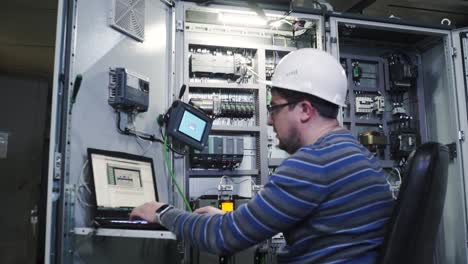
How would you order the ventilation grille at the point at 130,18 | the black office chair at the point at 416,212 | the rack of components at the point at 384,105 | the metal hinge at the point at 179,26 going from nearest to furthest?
the black office chair at the point at 416,212, the ventilation grille at the point at 130,18, the metal hinge at the point at 179,26, the rack of components at the point at 384,105

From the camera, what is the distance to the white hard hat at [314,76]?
1.50 metres

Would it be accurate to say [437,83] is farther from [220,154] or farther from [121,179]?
[121,179]

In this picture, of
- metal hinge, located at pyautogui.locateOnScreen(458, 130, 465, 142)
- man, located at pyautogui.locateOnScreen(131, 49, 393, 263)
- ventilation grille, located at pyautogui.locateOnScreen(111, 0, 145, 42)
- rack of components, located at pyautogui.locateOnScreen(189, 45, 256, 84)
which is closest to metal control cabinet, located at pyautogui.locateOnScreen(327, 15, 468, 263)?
metal hinge, located at pyautogui.locateOnScreen(458, 130, 465, 142)

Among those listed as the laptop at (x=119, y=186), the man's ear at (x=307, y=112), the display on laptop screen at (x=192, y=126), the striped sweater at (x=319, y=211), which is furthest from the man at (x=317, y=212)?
the display on laptop screen at (x=192, y=126)

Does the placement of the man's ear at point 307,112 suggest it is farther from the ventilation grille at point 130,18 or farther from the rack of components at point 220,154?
the rack of components at point 220,154

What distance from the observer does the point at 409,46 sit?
3783 mm

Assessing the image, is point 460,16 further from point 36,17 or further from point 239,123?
point 36,17

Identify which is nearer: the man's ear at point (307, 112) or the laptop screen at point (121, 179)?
the man's ear at point (307, 112)

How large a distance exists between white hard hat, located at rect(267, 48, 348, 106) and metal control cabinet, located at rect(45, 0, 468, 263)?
0.93 m

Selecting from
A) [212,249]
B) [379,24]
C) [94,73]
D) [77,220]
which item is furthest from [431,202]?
[379,24]

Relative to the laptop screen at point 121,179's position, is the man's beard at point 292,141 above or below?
above

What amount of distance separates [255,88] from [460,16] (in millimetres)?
1991

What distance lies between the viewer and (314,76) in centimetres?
151

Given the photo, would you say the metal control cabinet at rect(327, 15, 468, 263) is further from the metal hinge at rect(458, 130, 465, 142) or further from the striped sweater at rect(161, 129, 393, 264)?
the striped sweater at rect(161, 129, 393, 264)
